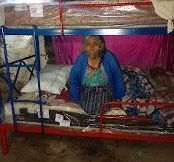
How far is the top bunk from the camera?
115 inches

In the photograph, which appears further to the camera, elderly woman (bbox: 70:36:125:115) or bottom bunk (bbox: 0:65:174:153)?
elderly woman (bbox: 70:36:125:115)

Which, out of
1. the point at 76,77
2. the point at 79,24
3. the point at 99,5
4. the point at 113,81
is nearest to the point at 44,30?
the point at 79,24

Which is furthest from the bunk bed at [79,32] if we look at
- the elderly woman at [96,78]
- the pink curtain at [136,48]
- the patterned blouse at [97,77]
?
the pink curtain at [136,48]

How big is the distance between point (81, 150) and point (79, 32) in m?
1.73

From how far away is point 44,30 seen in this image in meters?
3.16

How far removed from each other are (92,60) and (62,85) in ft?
1.97

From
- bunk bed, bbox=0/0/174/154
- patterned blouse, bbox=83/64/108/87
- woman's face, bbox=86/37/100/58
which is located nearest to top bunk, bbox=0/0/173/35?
bunk bed, bbox=0/0/174/154

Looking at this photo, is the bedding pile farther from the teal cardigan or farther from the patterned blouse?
the patterned blouse

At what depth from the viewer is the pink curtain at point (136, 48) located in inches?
198

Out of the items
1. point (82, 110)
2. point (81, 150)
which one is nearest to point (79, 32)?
point (82, 110)

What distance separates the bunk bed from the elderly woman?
7.6 inches

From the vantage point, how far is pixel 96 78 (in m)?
3.83

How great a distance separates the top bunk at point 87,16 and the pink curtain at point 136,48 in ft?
6.67

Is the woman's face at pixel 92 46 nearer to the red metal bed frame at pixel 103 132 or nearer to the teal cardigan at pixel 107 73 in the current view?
the teal cardigan at pixel 107 73
